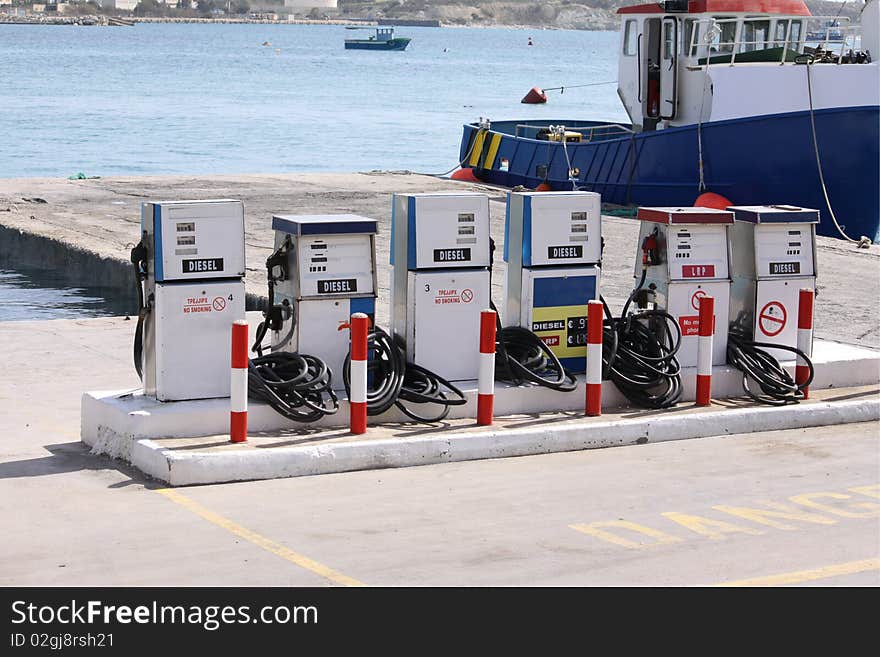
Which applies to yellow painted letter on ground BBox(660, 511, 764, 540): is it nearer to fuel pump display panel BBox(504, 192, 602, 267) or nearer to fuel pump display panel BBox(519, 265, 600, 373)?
fuel pump display panel BBox(519, 265, 600, 373)

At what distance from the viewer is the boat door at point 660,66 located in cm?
2784

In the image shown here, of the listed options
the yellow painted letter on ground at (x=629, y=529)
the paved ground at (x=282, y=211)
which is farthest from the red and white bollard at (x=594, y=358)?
the paved ground at (x=282, y=211)

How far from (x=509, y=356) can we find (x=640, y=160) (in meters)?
17.8

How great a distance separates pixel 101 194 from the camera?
27.6 meters

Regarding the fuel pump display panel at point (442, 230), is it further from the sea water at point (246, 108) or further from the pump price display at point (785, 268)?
the sea water at point (246, 108)

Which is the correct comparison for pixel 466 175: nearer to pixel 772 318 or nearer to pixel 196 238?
pixel 772 318

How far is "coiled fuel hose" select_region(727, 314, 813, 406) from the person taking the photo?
1089 cm

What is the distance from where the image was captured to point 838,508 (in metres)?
8.55

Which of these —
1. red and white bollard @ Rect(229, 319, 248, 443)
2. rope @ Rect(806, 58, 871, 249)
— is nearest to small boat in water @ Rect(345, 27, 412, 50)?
rope @ Rect(806, 58, 871, 249)

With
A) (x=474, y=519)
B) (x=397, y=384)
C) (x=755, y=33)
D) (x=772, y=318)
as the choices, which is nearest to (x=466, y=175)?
(x=755, y=33)

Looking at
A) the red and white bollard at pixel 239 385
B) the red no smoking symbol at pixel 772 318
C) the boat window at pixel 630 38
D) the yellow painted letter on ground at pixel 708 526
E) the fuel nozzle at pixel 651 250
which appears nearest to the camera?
the yellow painted letter on ground at pixel 708 526

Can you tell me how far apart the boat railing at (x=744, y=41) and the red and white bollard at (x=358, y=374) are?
18.8 metres

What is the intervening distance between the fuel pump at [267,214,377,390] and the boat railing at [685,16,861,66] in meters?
18.2
